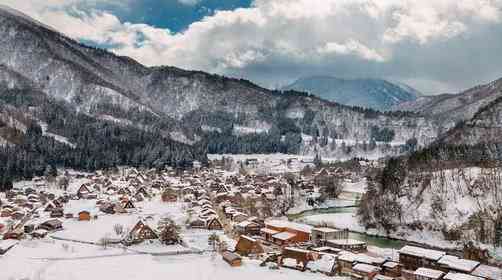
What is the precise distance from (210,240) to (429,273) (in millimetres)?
21074

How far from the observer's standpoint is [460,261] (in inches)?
1592

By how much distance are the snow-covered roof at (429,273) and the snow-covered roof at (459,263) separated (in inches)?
67.9

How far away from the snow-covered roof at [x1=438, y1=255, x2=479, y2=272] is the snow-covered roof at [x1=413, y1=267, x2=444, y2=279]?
1725mm

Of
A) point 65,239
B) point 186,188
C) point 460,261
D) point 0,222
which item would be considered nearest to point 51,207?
point 0,222

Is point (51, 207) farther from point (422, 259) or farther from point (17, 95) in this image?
point (17, 95)

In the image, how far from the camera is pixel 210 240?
48312 mm

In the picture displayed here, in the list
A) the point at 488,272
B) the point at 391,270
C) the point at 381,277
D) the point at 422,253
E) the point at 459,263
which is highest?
the point at 422,253

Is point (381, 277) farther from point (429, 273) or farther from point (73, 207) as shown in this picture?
point (73, 207)

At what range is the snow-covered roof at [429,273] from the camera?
3750cm

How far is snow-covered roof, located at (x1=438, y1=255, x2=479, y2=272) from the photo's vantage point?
38844 mm

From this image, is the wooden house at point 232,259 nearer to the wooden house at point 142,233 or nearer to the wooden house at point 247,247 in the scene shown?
the wooden house at point 247,247

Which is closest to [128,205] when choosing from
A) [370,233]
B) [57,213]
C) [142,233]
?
[57,213]

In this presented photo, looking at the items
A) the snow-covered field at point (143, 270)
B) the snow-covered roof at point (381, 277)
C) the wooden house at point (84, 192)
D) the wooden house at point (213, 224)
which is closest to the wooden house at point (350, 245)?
the snow-covered roof at point (381, 277)

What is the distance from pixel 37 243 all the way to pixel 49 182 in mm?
52425
